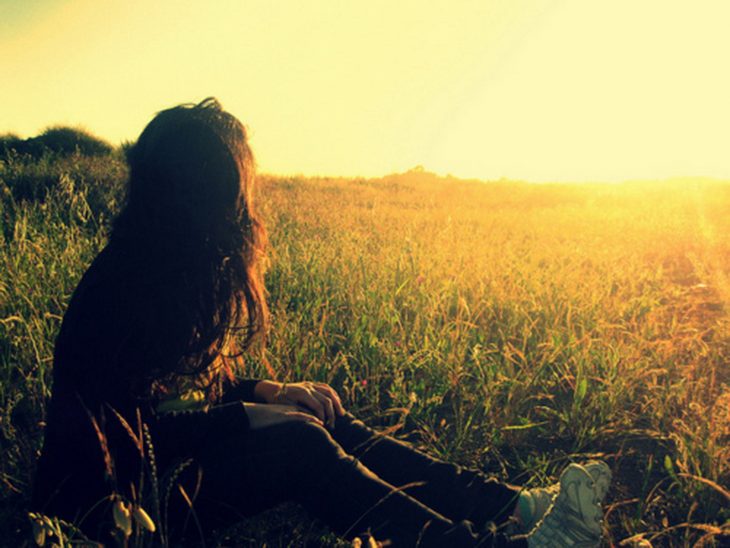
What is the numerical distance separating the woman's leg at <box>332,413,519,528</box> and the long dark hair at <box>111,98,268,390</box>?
0.63 metres

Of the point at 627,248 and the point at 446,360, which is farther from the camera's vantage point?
the point at 627,248

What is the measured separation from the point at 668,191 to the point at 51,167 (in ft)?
45.5

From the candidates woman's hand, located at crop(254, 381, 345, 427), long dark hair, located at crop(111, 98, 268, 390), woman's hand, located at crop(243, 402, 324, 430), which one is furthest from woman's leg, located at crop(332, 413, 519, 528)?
long dark hair, located at crop(111, 98, 268, 390)

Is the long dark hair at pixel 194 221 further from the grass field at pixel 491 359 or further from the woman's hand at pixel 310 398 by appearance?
the grass field at pixel 491 359

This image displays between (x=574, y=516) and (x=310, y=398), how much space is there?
2.85ft

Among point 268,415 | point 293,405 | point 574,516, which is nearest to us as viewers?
point 574,516

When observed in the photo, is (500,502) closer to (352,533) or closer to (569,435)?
(352,533)

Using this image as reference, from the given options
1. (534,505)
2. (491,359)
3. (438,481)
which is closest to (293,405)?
(438,481)

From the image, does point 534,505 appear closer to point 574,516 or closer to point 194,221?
point 574,516

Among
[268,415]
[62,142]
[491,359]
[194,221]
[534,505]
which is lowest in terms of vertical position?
[534,505]

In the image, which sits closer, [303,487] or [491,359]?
[303,487]

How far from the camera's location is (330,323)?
2998mm

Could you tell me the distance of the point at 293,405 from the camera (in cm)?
Answer: 169

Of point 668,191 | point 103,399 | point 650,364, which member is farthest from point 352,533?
point 668,191
